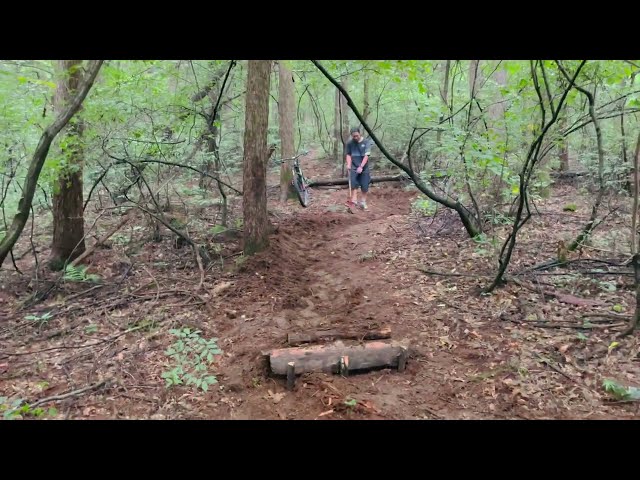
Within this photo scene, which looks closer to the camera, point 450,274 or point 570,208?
point 450,274

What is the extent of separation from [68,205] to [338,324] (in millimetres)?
5484

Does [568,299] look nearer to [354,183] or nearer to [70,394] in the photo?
[70,394]

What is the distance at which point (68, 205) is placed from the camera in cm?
746

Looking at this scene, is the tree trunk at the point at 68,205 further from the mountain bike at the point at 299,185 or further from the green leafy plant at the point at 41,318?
the mountain bike at the point at 299,185

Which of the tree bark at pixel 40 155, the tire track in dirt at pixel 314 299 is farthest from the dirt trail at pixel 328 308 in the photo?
the tree bark at pixel 40 155

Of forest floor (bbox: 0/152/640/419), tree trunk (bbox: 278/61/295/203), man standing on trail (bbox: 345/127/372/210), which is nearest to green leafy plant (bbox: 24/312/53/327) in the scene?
forest floor (bbox: 0/152/640/419)

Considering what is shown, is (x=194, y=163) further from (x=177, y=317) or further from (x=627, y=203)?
(x=627, y=203)

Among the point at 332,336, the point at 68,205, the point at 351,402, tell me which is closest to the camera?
the point at 351,402

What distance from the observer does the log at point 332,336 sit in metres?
5.10

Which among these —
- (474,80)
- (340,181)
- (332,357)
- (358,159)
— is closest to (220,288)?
(332,357)

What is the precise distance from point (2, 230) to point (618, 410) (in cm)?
1036

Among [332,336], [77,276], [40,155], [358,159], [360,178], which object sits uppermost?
[358,159]

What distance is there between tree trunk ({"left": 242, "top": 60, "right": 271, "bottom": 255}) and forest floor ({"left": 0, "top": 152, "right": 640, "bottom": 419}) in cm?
44
